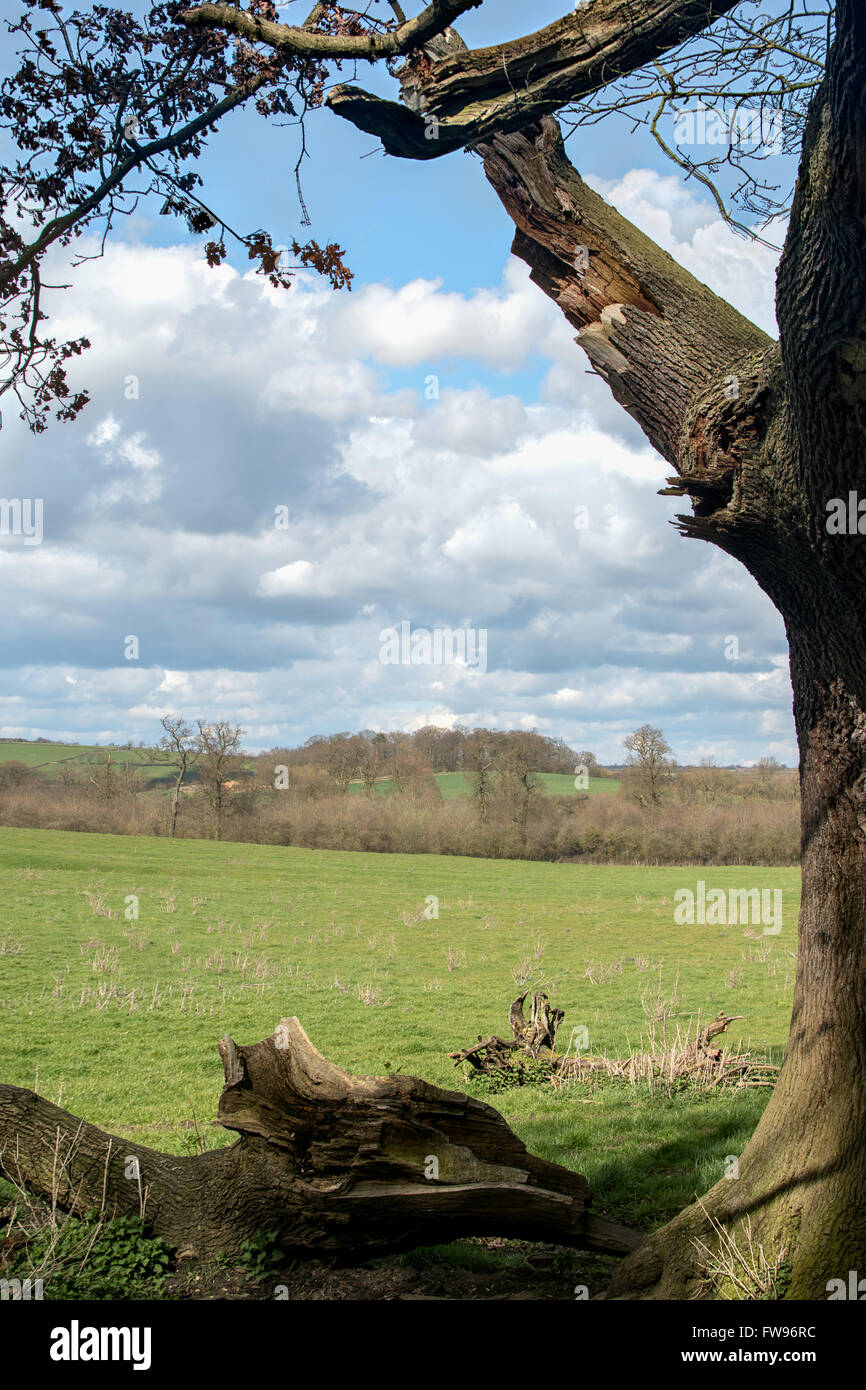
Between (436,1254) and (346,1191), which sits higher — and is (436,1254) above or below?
below

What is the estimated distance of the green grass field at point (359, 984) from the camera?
9.11 meters

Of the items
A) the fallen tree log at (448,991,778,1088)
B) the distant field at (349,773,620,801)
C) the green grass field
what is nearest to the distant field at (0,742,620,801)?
the distant field at (349,773,620,801)

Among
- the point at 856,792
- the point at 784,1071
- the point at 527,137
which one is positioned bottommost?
the point at 784,1071

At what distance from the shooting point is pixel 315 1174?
5.29m

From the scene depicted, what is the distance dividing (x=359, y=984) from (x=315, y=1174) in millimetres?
14661

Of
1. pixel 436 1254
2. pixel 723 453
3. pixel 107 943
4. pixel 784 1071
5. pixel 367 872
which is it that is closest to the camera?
pixel 723 453

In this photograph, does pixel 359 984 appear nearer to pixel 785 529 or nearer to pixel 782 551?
pixel 782 551

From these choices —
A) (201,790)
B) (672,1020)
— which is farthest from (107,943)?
(201,790)

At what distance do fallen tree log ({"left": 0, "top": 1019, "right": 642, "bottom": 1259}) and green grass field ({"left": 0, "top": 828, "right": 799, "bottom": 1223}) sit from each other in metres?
1.94

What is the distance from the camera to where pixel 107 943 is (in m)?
22.9

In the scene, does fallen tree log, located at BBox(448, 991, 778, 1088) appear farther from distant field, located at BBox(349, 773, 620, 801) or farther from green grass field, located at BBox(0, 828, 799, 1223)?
distant field, located at BBox(349, 773, 620, 801)

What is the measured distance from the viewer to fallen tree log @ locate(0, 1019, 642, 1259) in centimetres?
521
